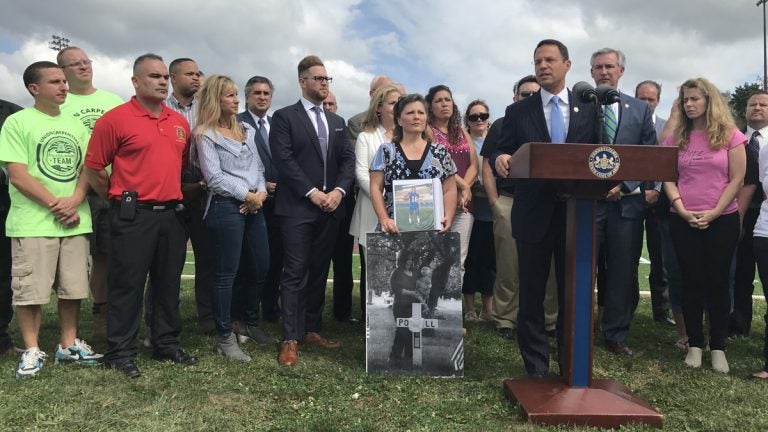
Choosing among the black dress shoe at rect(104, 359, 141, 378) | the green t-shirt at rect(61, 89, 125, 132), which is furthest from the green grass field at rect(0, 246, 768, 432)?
the green t-shirt at rect(61, 89, 125, 132)

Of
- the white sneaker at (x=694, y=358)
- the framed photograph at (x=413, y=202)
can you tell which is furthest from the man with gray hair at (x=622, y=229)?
the framed photograph at (x=413, y=202)

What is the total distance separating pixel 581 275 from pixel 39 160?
3.59 m

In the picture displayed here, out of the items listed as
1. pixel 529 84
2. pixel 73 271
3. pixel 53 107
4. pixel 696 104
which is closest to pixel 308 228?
pixel 73 271

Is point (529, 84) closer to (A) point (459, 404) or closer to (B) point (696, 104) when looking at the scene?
(B) point (696, 104)

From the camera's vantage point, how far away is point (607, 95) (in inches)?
121

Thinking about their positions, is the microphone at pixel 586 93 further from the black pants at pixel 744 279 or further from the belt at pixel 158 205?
the black pants at pixel 744 279

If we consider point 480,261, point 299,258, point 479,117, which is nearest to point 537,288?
point 299,258

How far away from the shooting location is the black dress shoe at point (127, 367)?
382 cm

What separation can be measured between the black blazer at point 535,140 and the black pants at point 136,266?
2.32 meters

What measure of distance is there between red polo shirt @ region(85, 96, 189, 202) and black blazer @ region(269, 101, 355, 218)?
84cm

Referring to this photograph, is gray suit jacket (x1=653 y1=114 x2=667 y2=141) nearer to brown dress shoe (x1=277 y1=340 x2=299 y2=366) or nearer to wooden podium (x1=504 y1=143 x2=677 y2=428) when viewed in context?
wooden podium (x1=504 y1=143 x2=677 y2=428)

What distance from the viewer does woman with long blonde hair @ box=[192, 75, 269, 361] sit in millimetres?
4332

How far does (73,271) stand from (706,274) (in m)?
4.57

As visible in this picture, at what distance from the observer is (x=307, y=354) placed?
455 centimetres
